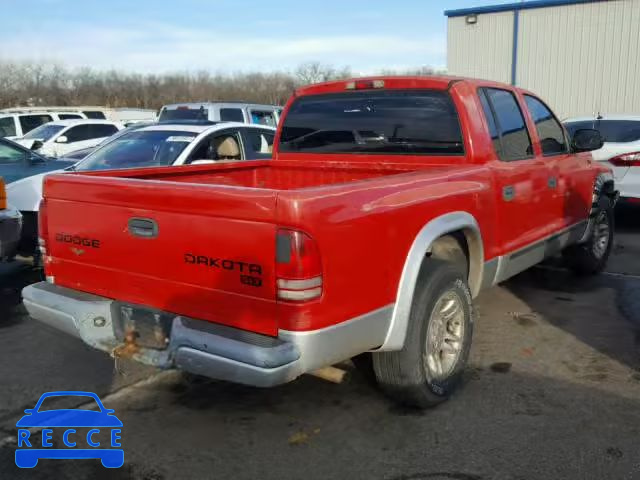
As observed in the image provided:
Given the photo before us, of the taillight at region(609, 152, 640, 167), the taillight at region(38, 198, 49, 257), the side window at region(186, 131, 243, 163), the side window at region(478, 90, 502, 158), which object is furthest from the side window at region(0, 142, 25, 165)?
the taillight at region(609, 152, 640, 167)

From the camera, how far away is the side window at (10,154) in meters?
8.75

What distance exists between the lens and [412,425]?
3.58 meters

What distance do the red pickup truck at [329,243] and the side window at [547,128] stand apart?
0.17 m

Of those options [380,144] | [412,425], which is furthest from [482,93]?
[412,425]

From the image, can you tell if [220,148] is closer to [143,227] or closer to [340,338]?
[143,227]

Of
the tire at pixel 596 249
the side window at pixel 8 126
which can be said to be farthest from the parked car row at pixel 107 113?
the tire at pixel 596 249

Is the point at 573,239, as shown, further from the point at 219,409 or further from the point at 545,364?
the point at 219,409

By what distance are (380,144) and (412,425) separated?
7.15ft

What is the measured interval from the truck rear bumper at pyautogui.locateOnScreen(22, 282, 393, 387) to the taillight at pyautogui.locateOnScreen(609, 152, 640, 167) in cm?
710

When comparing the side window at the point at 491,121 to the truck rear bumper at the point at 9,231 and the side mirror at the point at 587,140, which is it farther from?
the truck rear bumper at the point at 9,231

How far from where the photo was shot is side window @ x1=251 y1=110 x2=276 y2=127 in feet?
48.1

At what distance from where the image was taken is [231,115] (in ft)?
45.2

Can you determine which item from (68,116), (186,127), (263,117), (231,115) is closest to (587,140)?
(186,127)

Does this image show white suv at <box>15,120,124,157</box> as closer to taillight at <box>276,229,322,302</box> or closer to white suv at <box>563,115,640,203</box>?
white suv at <box>563,115,640,203</box>
